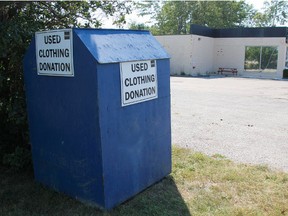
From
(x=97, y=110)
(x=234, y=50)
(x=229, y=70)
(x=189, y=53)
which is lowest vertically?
(x=229, y=70)

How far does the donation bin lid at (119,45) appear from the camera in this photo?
3.23m

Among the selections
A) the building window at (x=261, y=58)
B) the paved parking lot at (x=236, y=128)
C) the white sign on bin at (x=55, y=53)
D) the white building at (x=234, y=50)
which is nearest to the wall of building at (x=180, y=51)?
the white building at (x=234, y=50)

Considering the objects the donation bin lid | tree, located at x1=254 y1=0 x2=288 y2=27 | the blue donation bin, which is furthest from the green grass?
tree, located at x1=254 y1=0 x2=288 y2=27

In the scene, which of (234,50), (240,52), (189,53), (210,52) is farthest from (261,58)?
(189,53)

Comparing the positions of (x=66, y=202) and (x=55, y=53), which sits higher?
(x=55, y=53)

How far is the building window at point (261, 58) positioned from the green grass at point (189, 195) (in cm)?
2264

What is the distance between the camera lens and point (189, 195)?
12.8ft

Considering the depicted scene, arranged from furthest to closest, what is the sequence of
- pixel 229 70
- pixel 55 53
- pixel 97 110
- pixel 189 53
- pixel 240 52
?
pixel 229 70
pixel 240 52
pixel 189 53
pixel 55 53
pixel 97 110

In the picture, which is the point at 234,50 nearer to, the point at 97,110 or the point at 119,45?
the point at 119,45

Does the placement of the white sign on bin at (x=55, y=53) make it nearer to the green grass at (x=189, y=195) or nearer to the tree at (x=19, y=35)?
the tree at (x=19, y=35)

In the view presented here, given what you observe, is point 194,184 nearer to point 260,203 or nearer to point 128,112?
point 260,203

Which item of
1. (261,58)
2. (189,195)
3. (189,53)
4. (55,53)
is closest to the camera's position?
(55,53)

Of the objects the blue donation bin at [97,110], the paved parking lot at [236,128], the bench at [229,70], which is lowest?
the paved parking lot at [236,128]

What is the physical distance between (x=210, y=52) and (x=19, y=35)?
25068 millimetres
